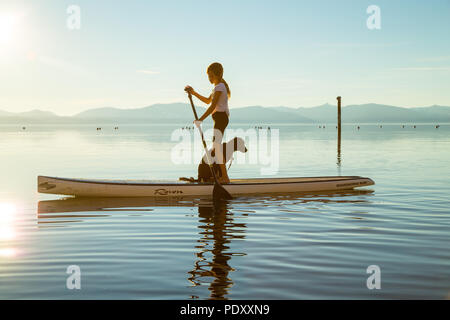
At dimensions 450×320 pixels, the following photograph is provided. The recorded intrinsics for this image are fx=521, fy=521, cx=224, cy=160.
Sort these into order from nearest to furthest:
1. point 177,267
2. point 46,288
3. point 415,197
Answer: point 46,288, point 177,267, point 415,197

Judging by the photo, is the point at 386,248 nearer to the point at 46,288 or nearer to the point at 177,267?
the point at 177,267

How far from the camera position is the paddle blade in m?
14.2

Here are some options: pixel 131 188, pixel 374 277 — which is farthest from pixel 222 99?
pixel 374 277

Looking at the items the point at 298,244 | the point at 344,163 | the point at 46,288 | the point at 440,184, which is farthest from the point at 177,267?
the point at 344,163

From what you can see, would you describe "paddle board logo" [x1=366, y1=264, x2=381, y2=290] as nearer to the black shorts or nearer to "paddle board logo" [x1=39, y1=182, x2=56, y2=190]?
the black shorts

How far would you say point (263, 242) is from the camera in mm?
8883

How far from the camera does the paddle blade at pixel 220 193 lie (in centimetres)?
1416

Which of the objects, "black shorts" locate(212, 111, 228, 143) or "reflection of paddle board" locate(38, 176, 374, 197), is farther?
"reflection of paddle board" locate(38, 176, 374, 197)

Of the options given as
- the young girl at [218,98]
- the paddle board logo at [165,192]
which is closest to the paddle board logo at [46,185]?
the paddle board logo at [165,192]

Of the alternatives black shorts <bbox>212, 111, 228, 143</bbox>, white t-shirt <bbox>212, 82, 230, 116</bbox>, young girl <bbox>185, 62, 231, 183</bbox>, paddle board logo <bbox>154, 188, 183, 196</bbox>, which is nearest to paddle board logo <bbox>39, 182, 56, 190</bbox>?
paddle board logo <bbox>154, 188, 183, 196</bbox>

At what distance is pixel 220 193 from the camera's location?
1421 cm

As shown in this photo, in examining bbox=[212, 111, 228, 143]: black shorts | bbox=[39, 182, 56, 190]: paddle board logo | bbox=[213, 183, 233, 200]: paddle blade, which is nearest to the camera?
bbox=[212, 111, 228, 143]: black shorts

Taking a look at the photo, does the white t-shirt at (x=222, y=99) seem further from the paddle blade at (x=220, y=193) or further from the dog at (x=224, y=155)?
the paddle blade at (x=220, y=193)

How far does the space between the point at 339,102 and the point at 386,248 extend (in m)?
43.6
